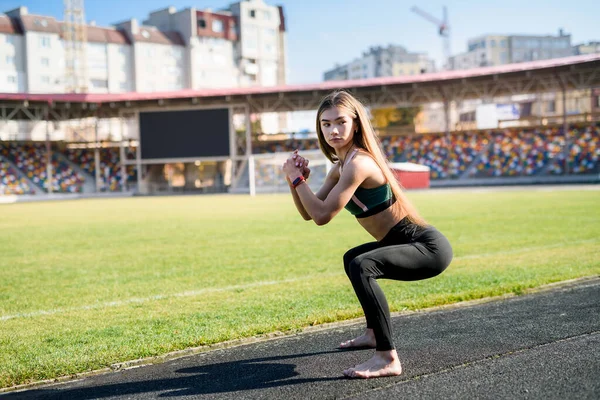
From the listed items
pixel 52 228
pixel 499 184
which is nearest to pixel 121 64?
pixel 499 184

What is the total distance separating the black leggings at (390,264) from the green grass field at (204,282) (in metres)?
1.72

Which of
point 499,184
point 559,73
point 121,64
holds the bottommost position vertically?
point 499,184

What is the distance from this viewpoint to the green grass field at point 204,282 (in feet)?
17.8

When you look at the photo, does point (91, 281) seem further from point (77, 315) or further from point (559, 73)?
point (559, 73)

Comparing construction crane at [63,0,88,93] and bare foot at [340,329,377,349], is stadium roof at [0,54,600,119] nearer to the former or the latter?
construction crane at [63,0,88,93]

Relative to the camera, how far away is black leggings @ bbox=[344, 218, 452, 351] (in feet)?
13.4

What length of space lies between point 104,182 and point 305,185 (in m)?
56.5

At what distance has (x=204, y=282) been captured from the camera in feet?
28.4

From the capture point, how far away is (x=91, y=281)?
9.06 metres

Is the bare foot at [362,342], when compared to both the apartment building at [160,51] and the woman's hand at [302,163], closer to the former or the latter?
the woman's hand at [302,163]

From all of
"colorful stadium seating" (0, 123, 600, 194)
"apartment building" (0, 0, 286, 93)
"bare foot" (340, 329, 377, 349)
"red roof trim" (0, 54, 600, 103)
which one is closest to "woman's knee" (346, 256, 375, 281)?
"bare foot" (340, 329, 377, 349)

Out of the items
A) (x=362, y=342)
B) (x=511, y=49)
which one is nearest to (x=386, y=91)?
(x=362, y=342)

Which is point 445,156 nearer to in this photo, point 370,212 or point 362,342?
point 362,342

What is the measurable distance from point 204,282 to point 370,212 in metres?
4.85
